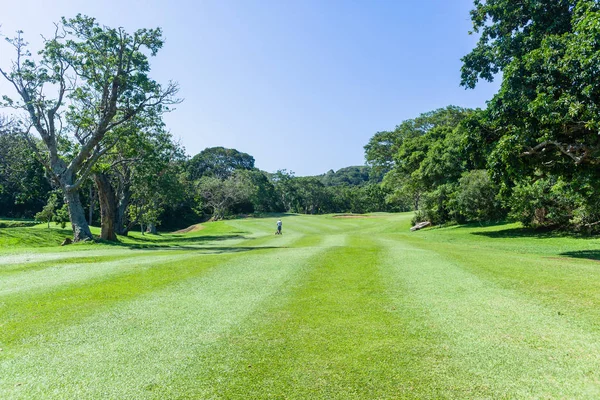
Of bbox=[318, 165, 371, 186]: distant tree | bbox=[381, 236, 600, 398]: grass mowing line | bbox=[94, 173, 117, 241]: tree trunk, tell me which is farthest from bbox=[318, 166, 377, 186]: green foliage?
bbox=[381, 236, 600, 398]: grass mowing line

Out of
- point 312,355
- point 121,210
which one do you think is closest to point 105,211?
point 121,210

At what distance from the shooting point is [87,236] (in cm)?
2492

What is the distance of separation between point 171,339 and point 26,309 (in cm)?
369

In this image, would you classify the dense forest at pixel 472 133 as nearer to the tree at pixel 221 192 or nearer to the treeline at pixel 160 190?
the treeline at pixel 160 190

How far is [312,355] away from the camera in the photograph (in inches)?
213

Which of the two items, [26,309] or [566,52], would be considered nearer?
[26,309]

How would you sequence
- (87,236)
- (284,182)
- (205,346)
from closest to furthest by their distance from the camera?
(205,346) → (87,236) → (284,182)

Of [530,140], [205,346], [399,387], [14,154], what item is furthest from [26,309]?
[14,154]

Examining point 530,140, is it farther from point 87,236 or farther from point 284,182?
point 284,182

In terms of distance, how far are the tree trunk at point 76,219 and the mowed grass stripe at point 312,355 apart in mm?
21029

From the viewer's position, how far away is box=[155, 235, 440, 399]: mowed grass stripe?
14.6 feet

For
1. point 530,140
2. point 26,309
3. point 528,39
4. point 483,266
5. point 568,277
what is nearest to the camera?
point 26,309

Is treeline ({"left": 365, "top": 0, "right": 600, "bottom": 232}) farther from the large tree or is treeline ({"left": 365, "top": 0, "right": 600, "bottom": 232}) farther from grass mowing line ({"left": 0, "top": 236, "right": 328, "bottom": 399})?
grass mowing line ({"left": 0, "top": 236, "right": 328, "bottom": 399})

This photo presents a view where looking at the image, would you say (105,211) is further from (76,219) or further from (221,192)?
(221,192)
